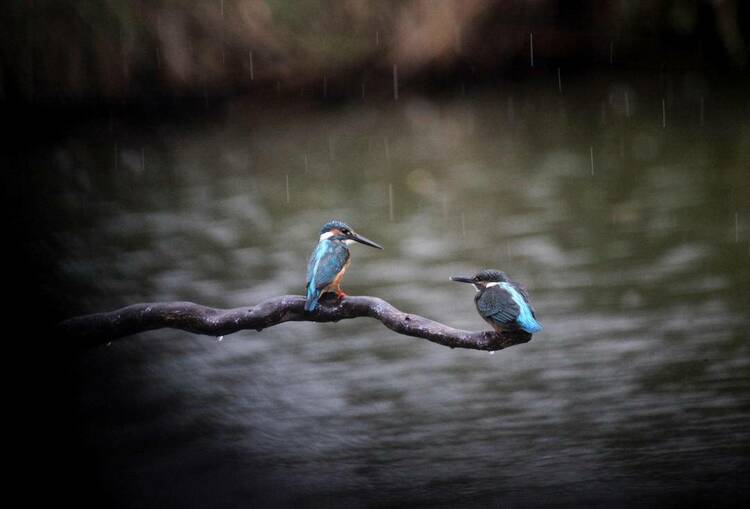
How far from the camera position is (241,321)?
2.62 meters

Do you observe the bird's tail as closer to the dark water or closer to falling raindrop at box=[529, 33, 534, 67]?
the dark water

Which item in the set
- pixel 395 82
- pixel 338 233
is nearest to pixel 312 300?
pixel 338 233

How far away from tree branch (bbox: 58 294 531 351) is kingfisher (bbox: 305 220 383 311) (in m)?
0.07

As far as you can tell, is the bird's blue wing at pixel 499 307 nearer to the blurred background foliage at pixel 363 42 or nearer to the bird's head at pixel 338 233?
the bird's head at pixel 338 233

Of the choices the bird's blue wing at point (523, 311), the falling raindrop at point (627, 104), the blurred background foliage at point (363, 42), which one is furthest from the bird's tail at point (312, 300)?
the blurred background foliage at point (363, 42)

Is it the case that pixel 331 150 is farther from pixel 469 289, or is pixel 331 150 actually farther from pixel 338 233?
pixel 338 233

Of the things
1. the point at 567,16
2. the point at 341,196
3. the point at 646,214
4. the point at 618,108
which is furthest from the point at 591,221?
A: the point at 567,16

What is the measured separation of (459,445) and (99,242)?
13.0 ft

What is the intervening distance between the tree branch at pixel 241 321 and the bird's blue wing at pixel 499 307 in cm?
5

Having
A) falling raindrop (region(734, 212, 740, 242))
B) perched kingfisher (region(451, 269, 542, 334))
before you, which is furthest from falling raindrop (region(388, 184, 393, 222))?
perched kingfisher (region(451, 269, 542, 334))

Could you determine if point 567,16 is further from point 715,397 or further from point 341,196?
point 715,397

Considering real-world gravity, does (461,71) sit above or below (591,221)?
above

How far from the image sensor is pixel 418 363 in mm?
4824

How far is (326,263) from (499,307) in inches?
23.1
